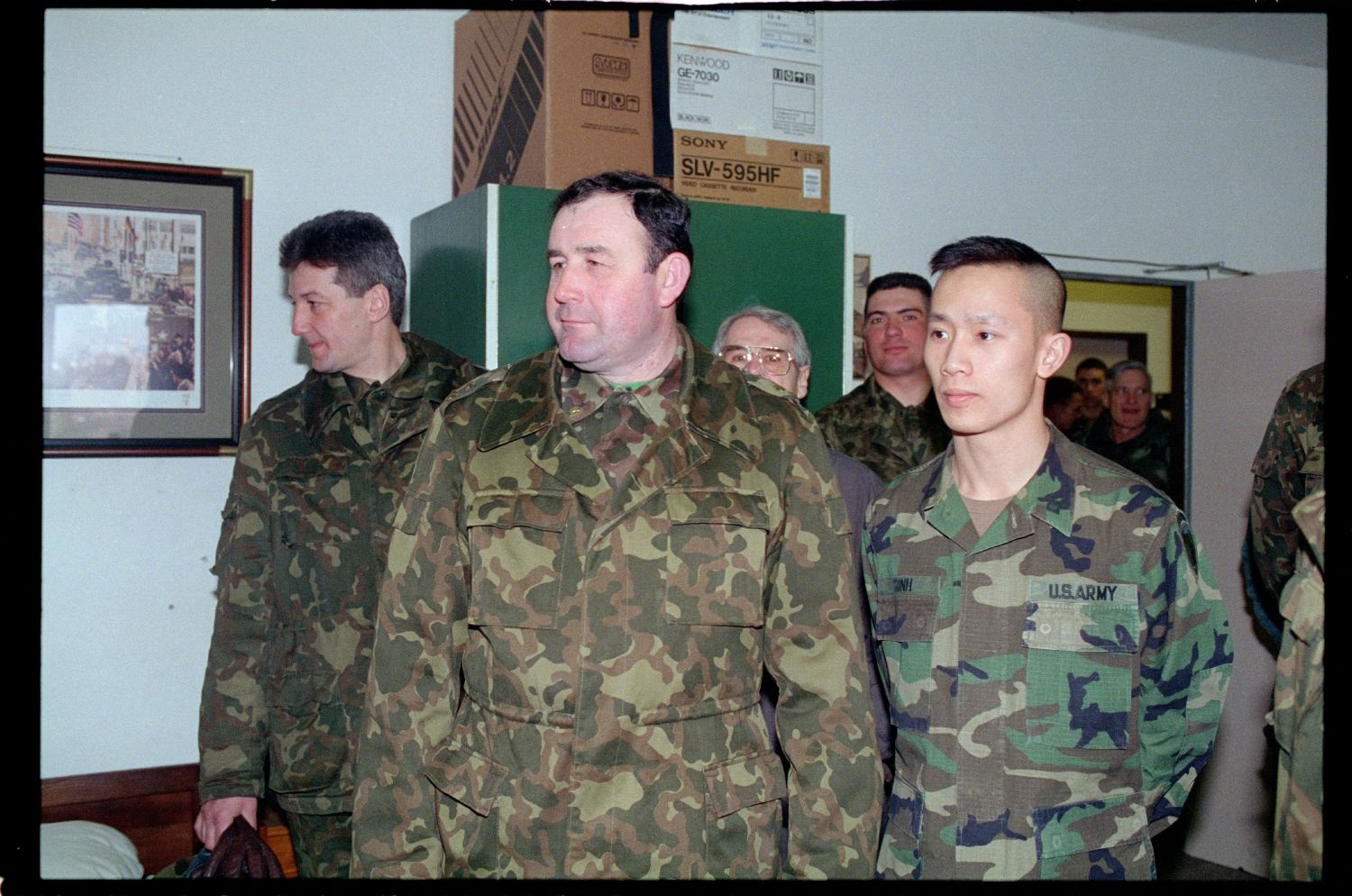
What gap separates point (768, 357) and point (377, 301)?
0.89 metres

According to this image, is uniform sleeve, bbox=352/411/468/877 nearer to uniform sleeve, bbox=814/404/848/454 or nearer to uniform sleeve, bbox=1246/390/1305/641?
uniform sleeve, bbox=814/404/848/454

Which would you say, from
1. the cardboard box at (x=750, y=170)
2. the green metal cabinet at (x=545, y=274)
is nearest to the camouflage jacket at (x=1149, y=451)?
the green metal cabinet at (x=545, y=274)

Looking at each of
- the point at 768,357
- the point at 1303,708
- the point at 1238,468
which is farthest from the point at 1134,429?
the point at 1303,708

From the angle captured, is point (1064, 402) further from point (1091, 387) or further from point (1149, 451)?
point (1149, 451)

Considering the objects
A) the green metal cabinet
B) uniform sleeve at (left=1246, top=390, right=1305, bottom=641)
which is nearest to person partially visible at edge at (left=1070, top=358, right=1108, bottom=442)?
uniform sleeve at (left=1246, top=390, right=1305, bottom=641)

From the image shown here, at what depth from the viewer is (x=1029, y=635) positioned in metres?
1.65

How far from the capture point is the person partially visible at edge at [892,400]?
3.11 meters

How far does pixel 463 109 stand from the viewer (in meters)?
3.06

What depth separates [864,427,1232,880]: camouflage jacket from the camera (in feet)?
5.26

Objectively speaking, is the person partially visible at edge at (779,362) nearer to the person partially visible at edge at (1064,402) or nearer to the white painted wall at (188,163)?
the white painted wall at (188,163)

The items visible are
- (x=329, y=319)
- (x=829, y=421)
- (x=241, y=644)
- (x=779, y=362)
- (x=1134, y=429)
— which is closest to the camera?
(x=241, y=644)

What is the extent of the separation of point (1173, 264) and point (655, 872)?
3804 mm

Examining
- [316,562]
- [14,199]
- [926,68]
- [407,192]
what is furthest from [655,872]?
[926,68]

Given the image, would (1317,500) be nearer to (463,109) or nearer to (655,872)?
(655,872)
